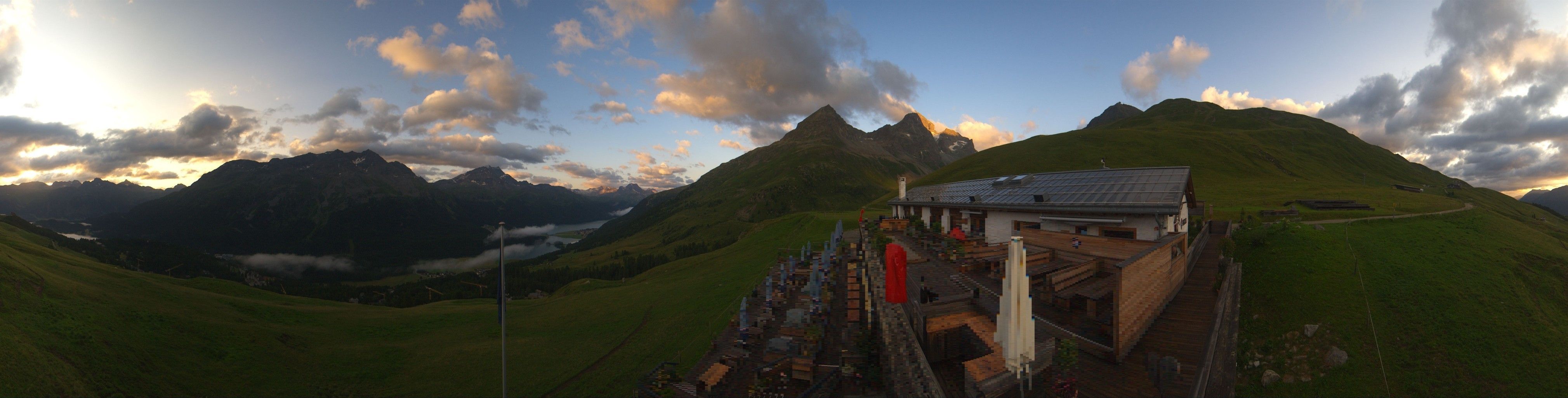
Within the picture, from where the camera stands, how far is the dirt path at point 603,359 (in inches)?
1128

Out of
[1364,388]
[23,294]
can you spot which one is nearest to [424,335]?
[23,294]

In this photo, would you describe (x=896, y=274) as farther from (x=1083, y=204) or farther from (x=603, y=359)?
(x=603, y=359)

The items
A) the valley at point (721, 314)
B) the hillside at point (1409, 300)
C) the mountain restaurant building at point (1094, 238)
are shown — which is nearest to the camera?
the mountain restaurant building at point (1094, 238)

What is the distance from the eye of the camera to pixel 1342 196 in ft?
127

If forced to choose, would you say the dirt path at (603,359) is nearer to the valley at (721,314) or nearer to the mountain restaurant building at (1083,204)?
the valley at (721,314)

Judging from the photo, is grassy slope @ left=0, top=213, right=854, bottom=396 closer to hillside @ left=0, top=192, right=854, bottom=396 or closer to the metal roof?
hillside @ left=0, top=192, right=854, bottom=396

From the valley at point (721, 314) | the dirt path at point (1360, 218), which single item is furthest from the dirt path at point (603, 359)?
the dirt path at point (1360, 218)

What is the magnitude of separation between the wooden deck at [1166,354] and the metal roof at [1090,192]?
438cm

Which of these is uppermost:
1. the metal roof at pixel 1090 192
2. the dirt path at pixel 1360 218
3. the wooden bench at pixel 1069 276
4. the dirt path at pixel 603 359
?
the metal roof at pixel 1090 192

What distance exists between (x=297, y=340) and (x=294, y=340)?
25cm

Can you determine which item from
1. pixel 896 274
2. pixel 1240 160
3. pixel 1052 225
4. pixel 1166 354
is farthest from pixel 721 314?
pixel 1240 160

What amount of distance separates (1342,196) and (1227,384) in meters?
47.3

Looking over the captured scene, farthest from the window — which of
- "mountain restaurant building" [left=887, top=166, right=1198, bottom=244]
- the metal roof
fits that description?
the metal roof

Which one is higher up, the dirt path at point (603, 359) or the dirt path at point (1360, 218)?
the dirt path at point (1360, 218)
